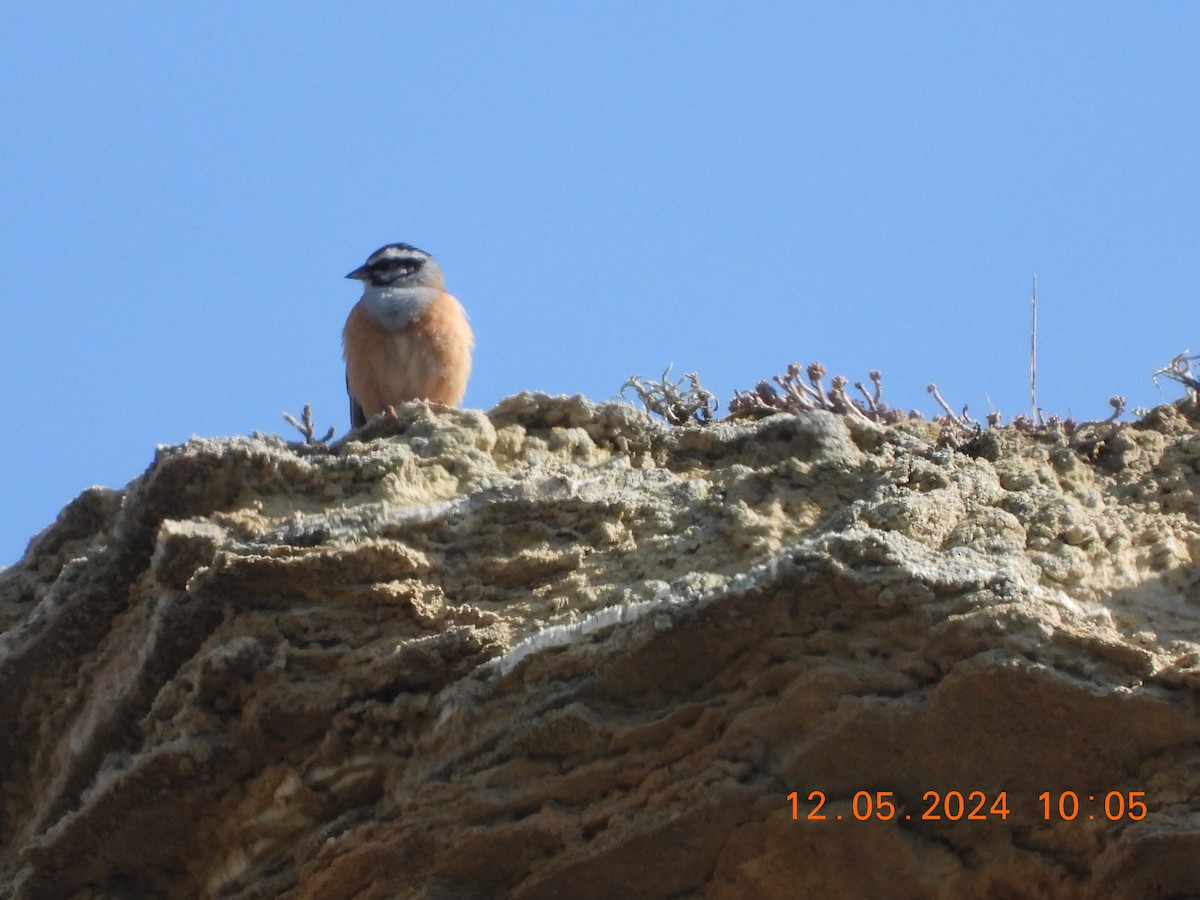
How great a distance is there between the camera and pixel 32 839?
5789 mm

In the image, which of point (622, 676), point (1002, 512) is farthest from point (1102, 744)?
point (622, 676)

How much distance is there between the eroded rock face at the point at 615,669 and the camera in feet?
16.3

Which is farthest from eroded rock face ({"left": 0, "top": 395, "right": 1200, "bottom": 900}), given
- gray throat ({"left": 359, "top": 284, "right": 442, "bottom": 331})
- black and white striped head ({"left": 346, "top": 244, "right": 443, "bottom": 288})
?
black and white striped head ({"left": 346, "top": 244, "right": 443, "bottom": 288})

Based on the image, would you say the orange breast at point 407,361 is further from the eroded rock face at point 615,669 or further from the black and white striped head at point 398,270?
the eroded rock face at point 615,669

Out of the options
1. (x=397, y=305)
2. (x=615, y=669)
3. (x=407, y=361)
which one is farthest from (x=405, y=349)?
(x=615, y=669)

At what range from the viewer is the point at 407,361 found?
400 inches

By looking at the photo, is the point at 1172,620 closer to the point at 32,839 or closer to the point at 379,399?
the point at 32,839

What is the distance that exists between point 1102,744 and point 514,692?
1.82 metres
